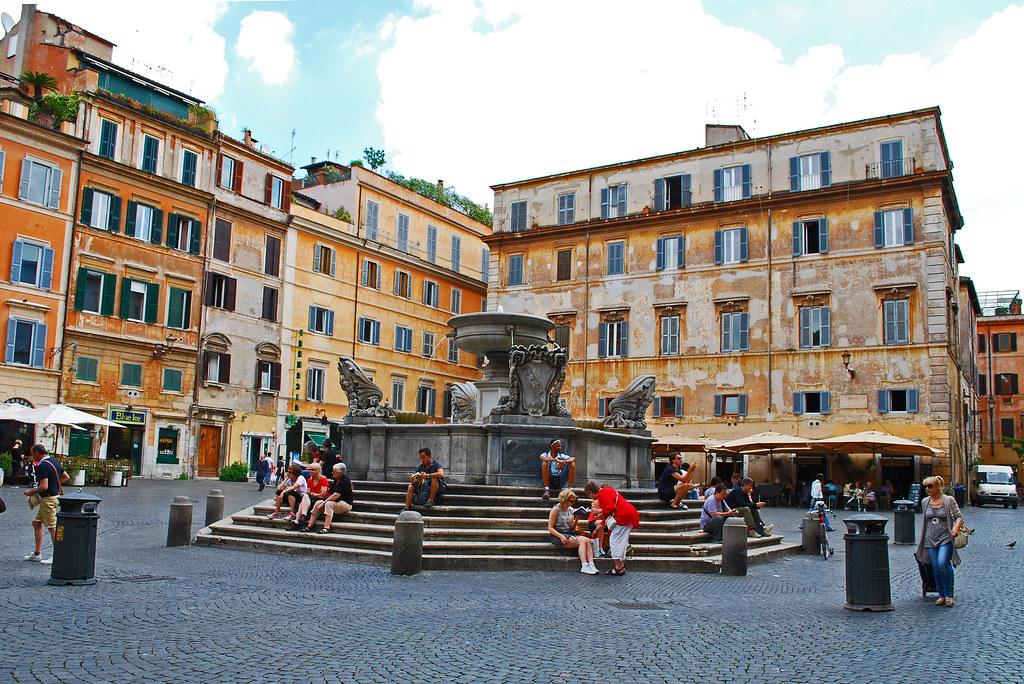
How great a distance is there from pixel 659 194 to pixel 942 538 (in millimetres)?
34118

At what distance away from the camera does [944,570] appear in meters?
10.2

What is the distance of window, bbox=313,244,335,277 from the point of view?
44656mm

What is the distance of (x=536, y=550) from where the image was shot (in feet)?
41.5

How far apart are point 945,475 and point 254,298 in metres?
29.6

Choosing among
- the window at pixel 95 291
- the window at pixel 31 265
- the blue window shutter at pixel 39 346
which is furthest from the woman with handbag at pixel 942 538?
the window at pixel 95 291

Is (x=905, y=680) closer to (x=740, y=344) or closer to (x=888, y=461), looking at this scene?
(x=888, y=461)

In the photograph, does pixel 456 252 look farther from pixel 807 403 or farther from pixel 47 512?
pixel 47 512

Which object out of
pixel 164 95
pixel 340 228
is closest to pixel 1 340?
pixel 164 95

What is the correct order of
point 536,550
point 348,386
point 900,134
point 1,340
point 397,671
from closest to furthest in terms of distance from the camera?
point 397,671 → point 536,550 → point 348,386 → point 1,340 → point 900,134

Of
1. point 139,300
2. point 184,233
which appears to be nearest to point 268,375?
point 139,300

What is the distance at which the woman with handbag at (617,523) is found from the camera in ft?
39.9

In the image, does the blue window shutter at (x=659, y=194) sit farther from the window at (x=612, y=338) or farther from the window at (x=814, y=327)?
the window at (x=814, y=327)

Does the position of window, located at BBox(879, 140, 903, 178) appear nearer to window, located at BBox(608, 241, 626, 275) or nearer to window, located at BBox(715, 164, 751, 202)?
window, located at BBox(715, 164, 751, 202)

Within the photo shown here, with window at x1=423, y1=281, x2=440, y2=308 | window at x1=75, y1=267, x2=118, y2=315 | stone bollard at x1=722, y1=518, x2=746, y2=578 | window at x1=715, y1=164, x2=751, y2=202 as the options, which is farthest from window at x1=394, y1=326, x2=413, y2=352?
stone bollard at x1=722, y1=518, x2=746, y2=578
